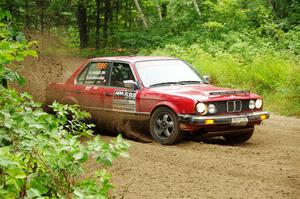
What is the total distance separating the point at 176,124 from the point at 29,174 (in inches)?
211

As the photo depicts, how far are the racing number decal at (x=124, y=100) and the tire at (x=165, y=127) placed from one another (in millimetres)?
535

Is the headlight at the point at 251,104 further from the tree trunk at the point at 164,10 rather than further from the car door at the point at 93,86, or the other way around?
the tree trunk at the point at 164,10

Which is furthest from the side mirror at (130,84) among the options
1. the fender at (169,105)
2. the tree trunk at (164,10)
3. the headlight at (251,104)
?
the tree trunk at (164,10)

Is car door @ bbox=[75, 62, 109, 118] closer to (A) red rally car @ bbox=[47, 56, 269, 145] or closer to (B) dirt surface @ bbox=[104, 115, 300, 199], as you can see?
(A) red rally car @ bbox=[47, 56, 269, 145]

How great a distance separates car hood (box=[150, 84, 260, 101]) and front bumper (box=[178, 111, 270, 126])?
0.30 meters

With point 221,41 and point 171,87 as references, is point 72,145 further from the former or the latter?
point 221,41

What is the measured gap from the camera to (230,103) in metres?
9.27

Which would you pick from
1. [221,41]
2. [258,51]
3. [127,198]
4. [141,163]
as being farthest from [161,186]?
[221,41]

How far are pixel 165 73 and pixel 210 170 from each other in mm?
3241

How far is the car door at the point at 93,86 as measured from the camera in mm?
10539

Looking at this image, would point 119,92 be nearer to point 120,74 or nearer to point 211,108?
point 120,74

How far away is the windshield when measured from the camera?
1009 centimetres

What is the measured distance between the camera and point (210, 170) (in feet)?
24.4

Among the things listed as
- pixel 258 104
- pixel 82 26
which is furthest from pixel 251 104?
pixel 82 26
